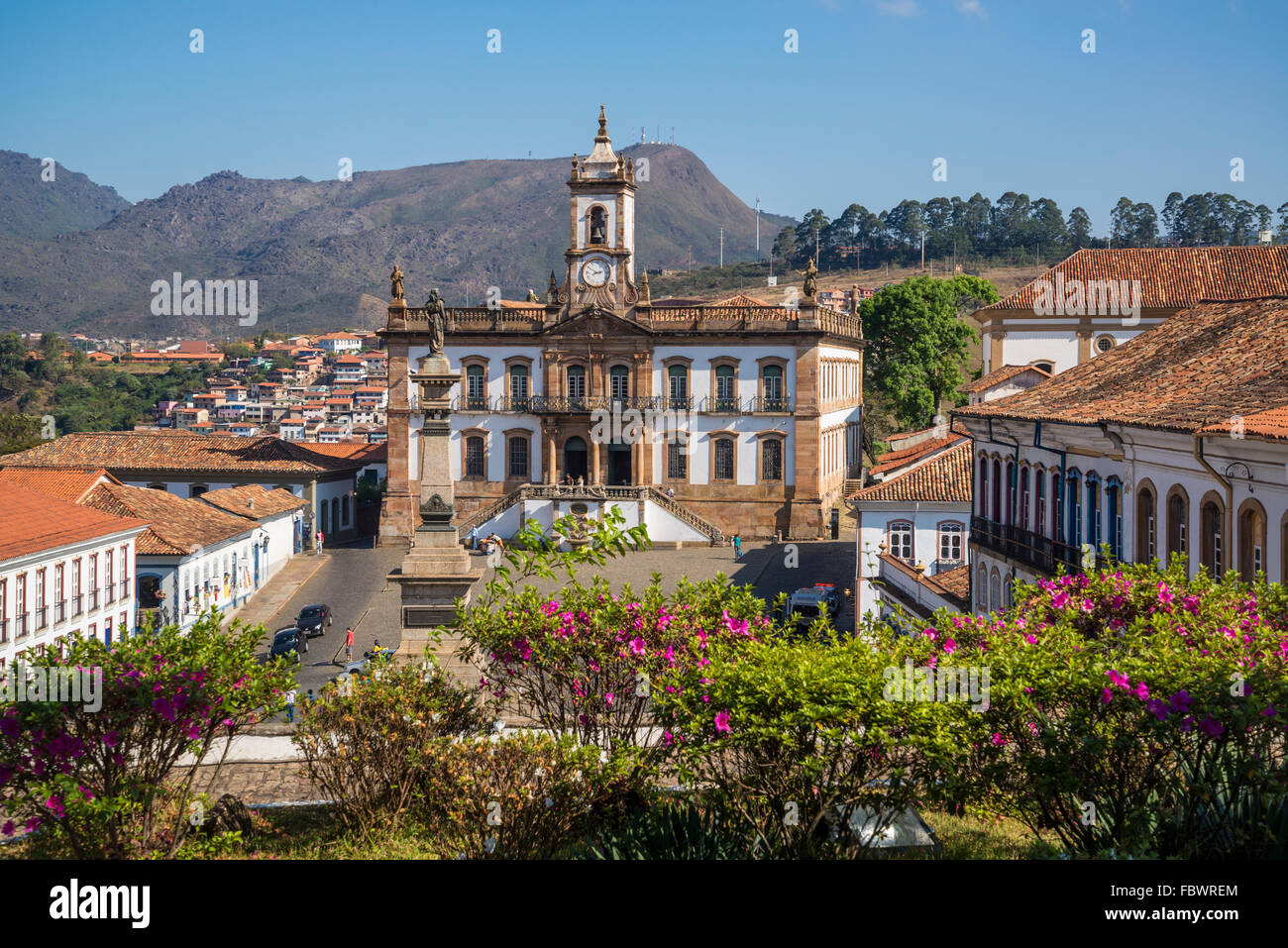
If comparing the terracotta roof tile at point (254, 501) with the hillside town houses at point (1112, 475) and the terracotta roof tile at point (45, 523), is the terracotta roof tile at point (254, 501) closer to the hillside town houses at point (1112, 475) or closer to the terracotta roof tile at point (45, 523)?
the terracotta roof tile at point (45, 523)

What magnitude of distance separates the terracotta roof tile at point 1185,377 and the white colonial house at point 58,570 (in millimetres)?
20303

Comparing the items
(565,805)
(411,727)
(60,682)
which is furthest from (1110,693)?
(60,682)

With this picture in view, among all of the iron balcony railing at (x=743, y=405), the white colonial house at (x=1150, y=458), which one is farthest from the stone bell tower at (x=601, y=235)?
the white colonial house at (x=1150, y=458)

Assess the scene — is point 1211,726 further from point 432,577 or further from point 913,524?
point 913,524

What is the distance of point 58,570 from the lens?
32.9 meters

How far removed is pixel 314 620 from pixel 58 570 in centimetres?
→ 691

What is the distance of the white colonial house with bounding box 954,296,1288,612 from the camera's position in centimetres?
1595

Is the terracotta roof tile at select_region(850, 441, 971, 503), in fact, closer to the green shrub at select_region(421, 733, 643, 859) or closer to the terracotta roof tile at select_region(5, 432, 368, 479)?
the green shrub at select_region(421, 733, 643, 859)

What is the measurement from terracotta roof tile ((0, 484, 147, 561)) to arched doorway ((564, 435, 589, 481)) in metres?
24.3

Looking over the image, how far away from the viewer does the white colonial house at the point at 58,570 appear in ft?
99.7

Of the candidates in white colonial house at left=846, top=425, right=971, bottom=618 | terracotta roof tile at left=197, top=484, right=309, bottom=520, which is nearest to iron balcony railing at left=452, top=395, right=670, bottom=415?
terracotta roof tile at left=197, top=484, right=309, bottom=520
